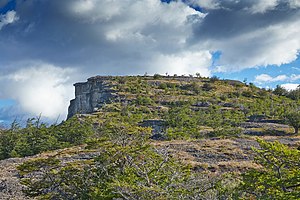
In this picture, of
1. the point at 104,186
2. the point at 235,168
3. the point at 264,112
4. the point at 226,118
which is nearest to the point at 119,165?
the point at 104,186

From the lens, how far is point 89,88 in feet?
356

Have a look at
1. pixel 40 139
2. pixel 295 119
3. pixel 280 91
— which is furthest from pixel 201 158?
pixel 280 91

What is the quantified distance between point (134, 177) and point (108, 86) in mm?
91831

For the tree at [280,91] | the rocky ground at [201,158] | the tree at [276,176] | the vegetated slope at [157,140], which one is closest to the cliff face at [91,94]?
the vegetated slope at [157,140]

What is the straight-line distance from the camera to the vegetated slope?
12867 millimetres

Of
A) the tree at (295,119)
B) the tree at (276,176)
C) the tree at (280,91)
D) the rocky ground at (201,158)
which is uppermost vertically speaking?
the tree at (280,91)

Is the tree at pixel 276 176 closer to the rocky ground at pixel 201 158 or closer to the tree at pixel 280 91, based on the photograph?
the rocky ground at pixel 201 158

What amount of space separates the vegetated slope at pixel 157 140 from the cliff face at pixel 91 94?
248 cm

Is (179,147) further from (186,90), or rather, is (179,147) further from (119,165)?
(186,90)

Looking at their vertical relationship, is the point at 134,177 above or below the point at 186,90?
below

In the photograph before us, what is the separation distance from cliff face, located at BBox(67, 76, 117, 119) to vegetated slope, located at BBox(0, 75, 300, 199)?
8.14ft

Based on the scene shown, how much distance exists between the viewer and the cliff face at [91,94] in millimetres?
100556

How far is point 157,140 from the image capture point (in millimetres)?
54812

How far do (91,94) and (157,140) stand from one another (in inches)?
2151
